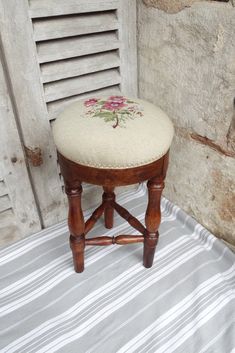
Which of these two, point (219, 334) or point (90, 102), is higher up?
point (90, 102)

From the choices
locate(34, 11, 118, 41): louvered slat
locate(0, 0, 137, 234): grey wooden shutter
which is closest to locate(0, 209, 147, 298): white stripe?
locate(0, 0, 137, 234): grey wooden shutter

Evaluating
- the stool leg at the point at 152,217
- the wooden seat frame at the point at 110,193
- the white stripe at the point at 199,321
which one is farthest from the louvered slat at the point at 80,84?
the white stripe at the point at 199,321

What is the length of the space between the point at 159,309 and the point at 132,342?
12cm

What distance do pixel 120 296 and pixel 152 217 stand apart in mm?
269

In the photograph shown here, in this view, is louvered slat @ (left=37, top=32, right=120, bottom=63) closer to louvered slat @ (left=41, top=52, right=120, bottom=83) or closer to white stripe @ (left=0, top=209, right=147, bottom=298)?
louvered slat @ (left=41, top=52, right=120, bottom=83)

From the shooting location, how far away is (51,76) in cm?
90

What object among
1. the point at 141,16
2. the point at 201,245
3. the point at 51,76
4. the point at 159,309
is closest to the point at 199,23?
the point at 141,16

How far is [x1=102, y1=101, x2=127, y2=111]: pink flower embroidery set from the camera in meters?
0.76

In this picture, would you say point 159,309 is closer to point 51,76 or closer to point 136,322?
point 136,322

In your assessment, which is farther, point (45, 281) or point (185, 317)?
point (45, 281)

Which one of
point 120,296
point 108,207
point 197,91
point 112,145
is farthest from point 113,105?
point 120,296

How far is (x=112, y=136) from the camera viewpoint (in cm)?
66

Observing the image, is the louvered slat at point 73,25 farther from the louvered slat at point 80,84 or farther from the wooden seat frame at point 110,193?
the wooden seat frame at point 110,193

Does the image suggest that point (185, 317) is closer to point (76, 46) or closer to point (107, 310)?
point (107, 310)
